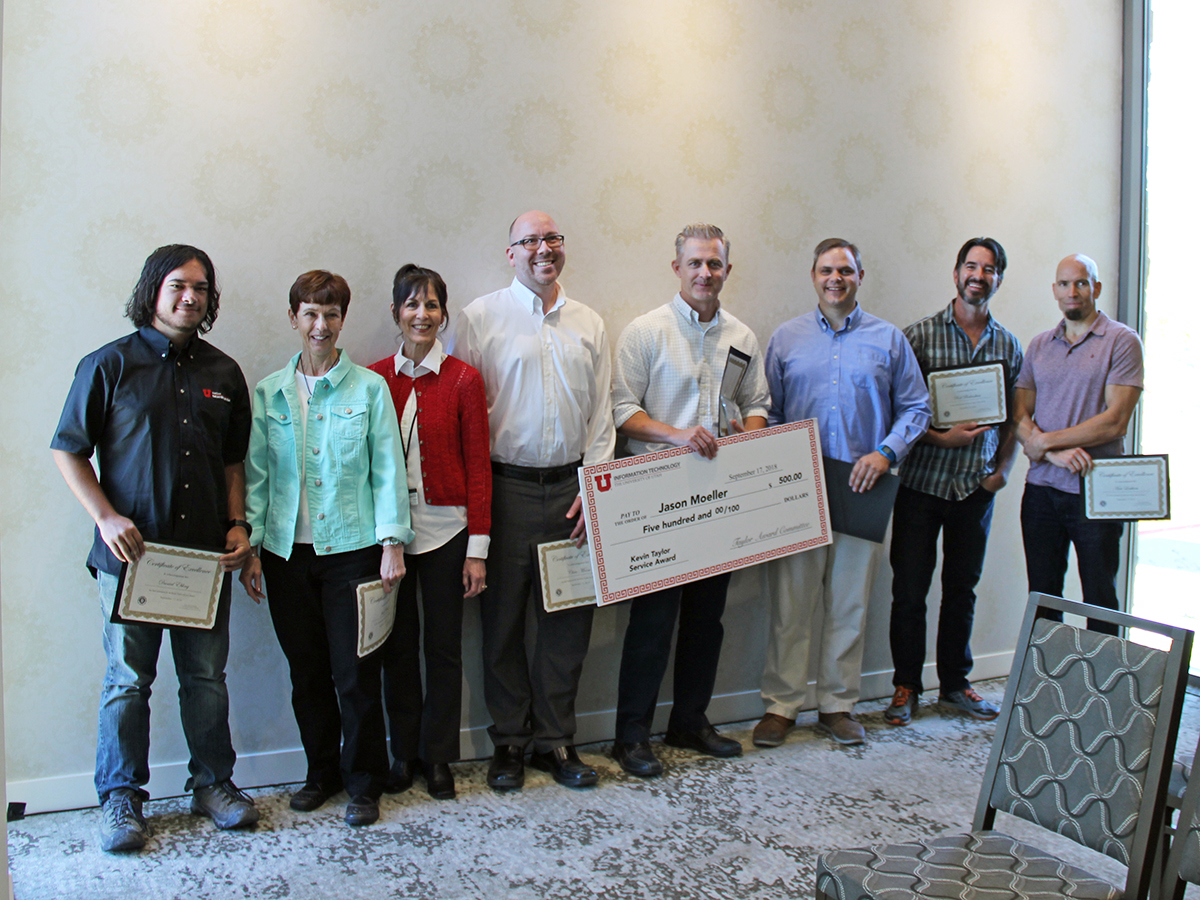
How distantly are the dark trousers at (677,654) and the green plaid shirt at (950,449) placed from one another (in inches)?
36.0

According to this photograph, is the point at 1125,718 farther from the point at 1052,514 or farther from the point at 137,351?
the point at 137,351

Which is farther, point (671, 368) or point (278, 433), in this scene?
point (671, 368)

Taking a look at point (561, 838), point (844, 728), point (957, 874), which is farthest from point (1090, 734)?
point (844, 728)

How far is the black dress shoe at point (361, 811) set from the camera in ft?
8.45

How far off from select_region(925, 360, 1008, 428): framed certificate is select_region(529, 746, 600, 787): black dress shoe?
5.89 feet

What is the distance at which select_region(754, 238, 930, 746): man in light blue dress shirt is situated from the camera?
3191 millimetres

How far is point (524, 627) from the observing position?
2.98 meters

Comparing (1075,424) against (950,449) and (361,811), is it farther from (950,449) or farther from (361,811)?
(361,811)

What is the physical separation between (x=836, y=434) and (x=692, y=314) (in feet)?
2.24

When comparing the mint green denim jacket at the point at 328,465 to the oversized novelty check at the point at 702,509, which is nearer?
the mint green denim jacket at the point at 328,465

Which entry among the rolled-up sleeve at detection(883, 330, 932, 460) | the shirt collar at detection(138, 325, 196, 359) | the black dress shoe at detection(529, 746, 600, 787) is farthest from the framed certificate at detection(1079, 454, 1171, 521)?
the shirt collar at detection(138, 325, 196, 359)

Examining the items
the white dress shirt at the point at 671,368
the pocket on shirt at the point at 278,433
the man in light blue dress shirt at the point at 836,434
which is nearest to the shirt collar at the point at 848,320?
the man in light blue dress shirt at the point at 836,434

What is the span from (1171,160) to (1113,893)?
372cm

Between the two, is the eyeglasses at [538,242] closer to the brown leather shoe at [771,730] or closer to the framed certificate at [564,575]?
the framed certificate at [564,575]
